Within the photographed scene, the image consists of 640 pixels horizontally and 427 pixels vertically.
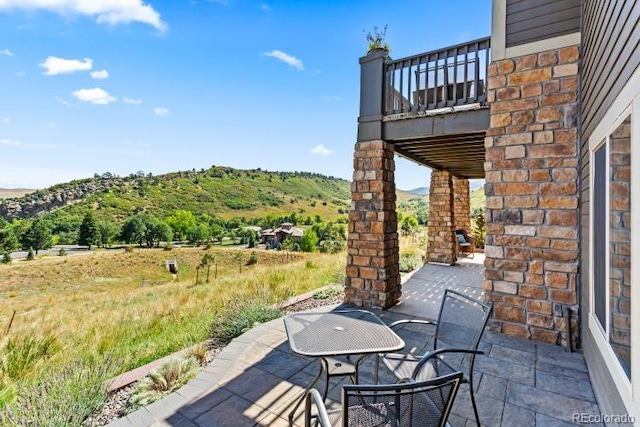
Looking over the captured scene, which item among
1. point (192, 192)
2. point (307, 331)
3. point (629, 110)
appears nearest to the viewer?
point (629, 110)

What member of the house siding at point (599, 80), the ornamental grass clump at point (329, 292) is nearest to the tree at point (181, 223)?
the ornamental grass clump at point (329, 292)

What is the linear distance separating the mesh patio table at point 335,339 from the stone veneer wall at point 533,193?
2146 mm

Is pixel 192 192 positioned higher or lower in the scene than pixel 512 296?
higher

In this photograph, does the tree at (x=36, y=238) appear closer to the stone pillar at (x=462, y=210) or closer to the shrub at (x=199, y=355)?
the shrub at (x=199, y=355)

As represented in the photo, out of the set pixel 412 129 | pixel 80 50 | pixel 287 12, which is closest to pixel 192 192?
pixel 80 50

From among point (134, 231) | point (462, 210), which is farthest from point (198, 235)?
point (462, 210)

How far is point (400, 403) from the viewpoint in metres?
1.00

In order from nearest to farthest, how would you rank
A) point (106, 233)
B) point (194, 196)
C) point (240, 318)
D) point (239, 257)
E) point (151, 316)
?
point (240, 318) < point (151, 316) < point (239, 257) < point (106, 233) < point (194, 196)

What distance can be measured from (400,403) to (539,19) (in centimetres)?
422

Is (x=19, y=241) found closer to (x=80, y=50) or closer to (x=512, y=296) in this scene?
(x=80, y=50)

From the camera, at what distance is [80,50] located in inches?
562

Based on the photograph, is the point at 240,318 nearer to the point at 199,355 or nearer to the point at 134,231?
the point at 199,355

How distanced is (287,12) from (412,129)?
257 inches

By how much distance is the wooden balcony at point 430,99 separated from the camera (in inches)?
152
